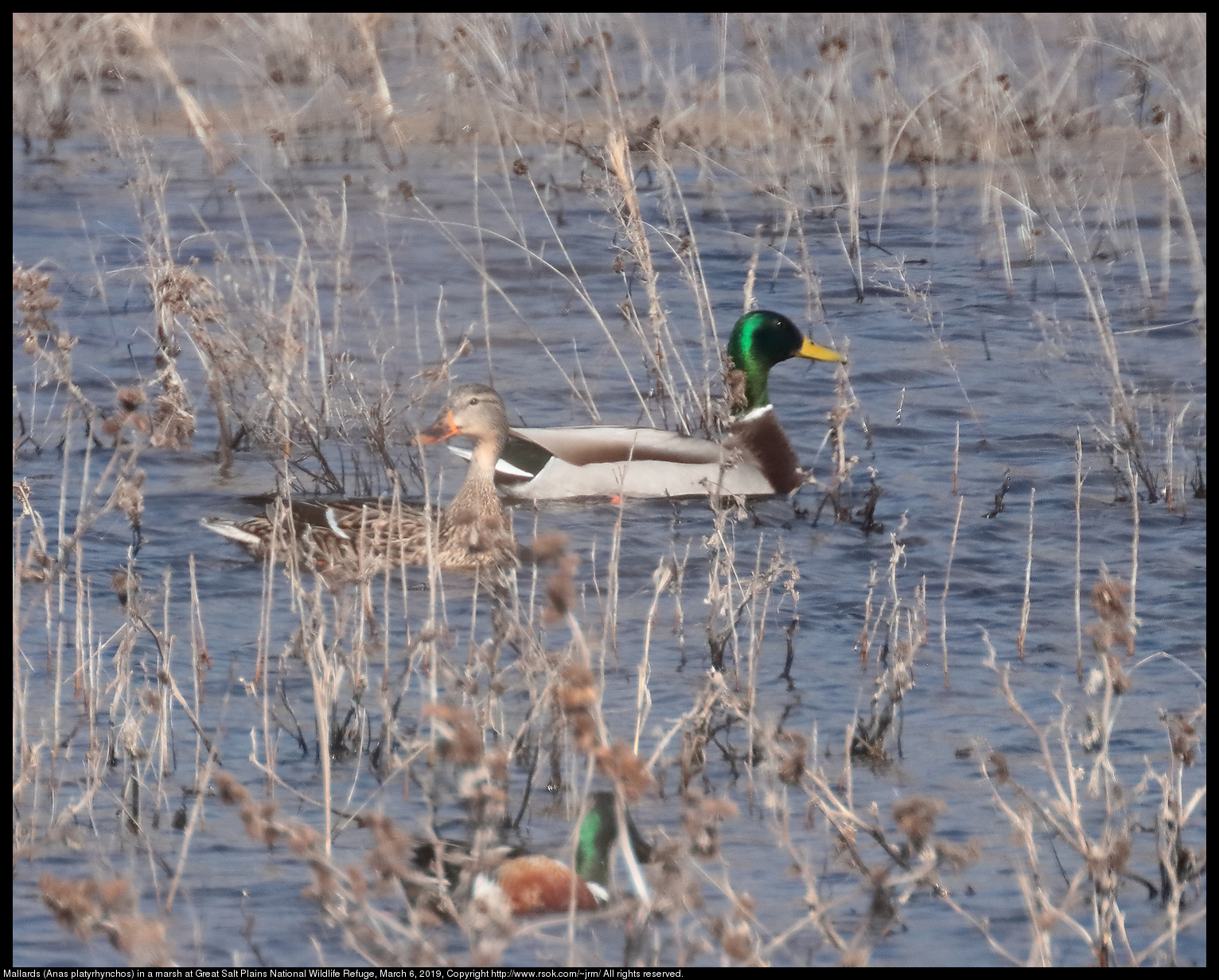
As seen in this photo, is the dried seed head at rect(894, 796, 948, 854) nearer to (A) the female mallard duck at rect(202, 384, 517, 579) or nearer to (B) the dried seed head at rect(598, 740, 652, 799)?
(B) the dried seed head at rect(598, 740, 652, 799)

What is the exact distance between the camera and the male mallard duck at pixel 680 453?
26.6ft

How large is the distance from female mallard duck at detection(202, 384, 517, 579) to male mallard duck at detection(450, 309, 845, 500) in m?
0.41

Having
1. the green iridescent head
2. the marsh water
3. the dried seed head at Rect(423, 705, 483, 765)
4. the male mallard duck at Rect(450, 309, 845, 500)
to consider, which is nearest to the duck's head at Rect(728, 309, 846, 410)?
the male mallard duck at Rect(450, 309, 845, 500)

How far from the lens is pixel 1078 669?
19.9 feet

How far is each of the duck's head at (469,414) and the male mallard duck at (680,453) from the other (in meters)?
0.39

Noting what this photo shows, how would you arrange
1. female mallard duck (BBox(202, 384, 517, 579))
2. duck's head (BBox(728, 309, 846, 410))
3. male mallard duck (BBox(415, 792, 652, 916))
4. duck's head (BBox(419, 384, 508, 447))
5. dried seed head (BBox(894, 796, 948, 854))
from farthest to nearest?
duck's head (BBox(728, 309, 846, 410)), duck's head (BBox(419, 384, 508, 447)), female mallard duck (BBox(202, 384, 517, 579)), male mallard duck (BBox(415, 792, 652, 916)), dried seed head (BBox(894, 796, 948, 854))

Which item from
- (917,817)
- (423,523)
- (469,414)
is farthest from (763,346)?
(917,817)

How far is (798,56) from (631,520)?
23.4 feet

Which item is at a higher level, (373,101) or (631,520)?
(373,101)

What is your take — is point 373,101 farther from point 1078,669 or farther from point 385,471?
point 1078,669

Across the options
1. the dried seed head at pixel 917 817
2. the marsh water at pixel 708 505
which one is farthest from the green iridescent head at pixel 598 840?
the dried seed head at pixel 917 817

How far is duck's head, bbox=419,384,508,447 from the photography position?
7.77 m

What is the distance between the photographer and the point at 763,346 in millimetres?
9078
